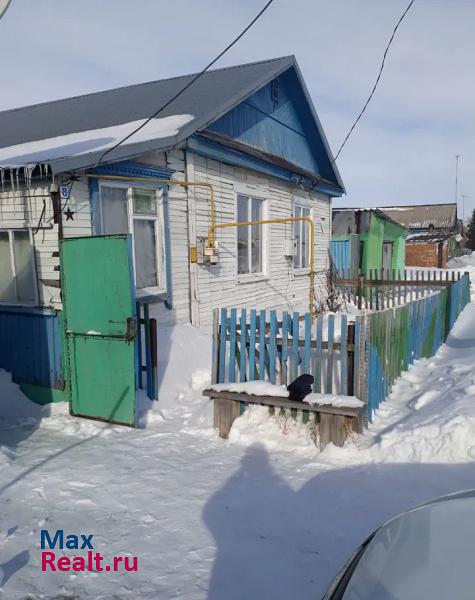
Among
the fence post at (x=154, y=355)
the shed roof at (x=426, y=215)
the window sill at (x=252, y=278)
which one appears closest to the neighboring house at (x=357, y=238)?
the window sill at (x=252, y=278)

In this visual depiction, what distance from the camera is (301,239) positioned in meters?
12.0

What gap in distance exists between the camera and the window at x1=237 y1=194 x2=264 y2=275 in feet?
31.3

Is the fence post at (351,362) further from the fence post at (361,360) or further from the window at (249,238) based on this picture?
the window at (249,238)

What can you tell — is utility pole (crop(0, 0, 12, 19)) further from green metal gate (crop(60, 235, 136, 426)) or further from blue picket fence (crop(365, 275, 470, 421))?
blue picket fence (crop(365, 275, 470, 421))

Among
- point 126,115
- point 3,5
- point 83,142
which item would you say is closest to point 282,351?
point 3,5

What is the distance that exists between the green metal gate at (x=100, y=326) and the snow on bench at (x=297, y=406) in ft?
3.46

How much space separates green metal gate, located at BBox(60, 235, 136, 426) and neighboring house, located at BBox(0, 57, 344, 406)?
0.42 meters

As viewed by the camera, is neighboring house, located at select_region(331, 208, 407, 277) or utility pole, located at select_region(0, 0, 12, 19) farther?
neighboring house, located at select_region(331, 208, 407, 277)

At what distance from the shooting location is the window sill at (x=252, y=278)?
940 centimetres

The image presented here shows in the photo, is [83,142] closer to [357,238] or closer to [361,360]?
[361,360]

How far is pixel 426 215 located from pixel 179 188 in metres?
40.2

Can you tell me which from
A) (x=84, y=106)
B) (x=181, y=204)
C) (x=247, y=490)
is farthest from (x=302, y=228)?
(x=247, y=490)

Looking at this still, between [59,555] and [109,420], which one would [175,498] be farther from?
[109,420]

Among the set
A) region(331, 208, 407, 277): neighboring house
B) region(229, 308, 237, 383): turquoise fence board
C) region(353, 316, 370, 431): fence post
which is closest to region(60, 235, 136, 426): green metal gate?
region(229, 308, 237, 383): turquoise fence board
